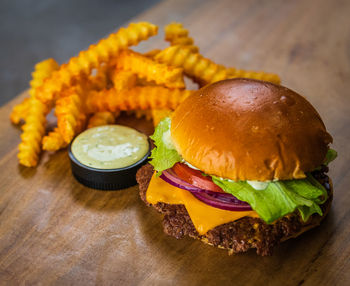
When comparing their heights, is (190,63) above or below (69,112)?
above

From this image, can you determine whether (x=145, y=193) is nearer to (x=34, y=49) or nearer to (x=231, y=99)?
(x=231, y=99)

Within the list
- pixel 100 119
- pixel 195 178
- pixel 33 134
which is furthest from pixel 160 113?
pixel 195 178

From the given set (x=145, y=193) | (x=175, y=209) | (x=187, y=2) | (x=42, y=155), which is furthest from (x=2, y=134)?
(x=187, y=2)

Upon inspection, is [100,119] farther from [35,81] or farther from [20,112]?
[20,112]

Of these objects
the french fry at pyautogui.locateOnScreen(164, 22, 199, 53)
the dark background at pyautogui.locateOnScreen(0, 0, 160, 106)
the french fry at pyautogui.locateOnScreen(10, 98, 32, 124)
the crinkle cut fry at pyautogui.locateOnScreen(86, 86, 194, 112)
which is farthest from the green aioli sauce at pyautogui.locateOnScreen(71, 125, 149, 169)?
the dark background at pyautogui.locateOnScreen(0, 0, 160, 106)

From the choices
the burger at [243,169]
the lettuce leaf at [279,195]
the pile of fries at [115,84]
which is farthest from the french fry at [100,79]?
the lettuce leaf at [279,195]

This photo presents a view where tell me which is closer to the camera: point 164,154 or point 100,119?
point 164,154

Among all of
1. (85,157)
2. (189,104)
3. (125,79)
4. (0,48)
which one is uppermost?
(189,104)
